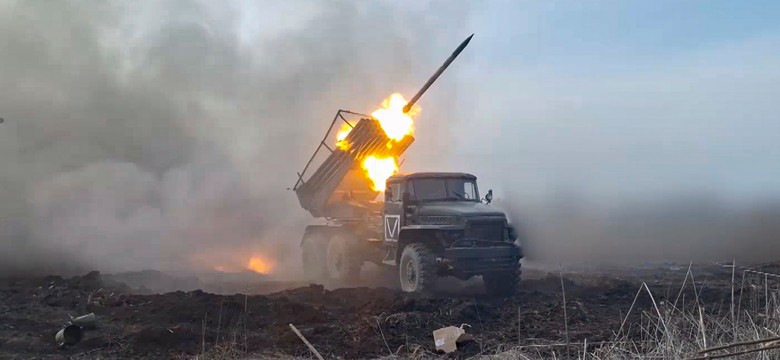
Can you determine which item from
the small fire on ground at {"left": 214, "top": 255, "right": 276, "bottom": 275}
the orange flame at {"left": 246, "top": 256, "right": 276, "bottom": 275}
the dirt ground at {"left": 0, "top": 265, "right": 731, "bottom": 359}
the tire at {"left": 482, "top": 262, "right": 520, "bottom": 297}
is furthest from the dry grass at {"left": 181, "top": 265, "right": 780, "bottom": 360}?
the orange flame at {"left": 246, "top": 256, "right": 276, "bottom": 275}

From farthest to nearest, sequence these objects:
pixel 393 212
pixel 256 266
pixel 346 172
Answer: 1. pixel 256 266
2. pixel 346 172
3. pixel 393 212

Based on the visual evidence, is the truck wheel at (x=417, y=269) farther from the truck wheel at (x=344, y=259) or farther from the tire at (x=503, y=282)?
the truck wheel at (x=344, y=259)

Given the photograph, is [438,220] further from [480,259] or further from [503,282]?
[503,282]

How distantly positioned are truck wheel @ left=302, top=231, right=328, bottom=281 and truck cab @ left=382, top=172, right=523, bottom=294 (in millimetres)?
3578

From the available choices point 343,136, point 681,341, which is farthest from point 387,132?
point 681,341

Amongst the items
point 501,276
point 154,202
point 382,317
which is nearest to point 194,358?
point 382,317

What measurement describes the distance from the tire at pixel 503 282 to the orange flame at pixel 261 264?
852 cm

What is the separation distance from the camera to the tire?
1377cm

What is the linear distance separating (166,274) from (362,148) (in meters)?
6.15

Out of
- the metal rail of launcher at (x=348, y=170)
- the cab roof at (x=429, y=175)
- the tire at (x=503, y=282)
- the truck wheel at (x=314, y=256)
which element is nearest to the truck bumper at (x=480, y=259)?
the tire at (x=503, y=282)

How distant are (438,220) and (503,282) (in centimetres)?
177

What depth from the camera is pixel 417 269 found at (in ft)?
44.3

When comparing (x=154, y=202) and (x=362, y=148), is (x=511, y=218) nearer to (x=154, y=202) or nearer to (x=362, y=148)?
(x=362, y=148)

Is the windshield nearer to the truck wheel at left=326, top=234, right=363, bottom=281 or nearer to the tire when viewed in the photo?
the tire
